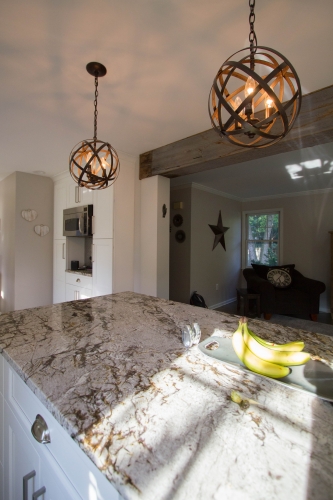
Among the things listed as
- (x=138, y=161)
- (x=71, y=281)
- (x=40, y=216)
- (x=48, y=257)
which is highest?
(x=138, y=161)

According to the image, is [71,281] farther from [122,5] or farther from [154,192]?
[122,5]

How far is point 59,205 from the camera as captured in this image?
3.96 meters

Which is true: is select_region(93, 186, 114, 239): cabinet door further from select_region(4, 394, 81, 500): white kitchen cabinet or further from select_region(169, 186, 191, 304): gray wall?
select_region(4, 394, 81, 500): white kitchen cabinet

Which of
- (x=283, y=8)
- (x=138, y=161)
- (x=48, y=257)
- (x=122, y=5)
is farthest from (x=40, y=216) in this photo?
(x=283, y=8)

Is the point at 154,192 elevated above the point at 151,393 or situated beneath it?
elevated above

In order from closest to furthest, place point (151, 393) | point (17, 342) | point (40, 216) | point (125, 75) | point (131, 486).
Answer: point (131, 486) < point (151, 393) < point (17, 342) < point (125, 75) < point (40, 216)

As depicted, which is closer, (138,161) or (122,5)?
(122,5)

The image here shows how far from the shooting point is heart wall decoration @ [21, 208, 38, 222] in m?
3.79

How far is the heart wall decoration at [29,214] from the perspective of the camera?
3.79 meters

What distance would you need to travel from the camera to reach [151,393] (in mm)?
660

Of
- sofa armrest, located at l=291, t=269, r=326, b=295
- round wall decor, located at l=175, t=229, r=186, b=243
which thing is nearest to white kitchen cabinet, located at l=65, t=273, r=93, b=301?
round wall decor, located at l=175, t=229, r=186, b=243

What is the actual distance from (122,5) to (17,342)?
1619 mm

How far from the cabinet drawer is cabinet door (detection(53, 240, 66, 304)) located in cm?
17

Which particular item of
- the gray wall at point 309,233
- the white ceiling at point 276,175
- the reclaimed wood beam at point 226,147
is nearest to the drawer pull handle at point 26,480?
the reclaimed wood beam at point 226,147
